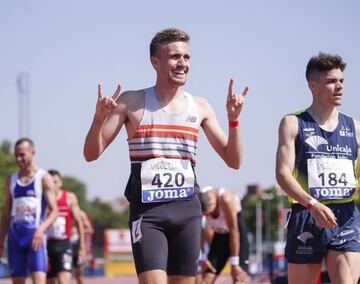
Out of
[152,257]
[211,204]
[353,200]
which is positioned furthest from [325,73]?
[211,204]

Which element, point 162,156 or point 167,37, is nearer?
point 162,156

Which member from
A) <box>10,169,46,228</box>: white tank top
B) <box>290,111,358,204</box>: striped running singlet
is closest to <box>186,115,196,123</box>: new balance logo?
<box>290,111,358,204</box>: striped running singlet

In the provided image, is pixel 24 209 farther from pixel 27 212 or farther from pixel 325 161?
pixel 325 161

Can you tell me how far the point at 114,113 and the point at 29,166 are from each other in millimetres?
5248

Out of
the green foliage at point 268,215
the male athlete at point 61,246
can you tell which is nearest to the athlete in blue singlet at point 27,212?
the male athlete at point 61,246

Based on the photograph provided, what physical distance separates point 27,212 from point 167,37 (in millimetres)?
5682

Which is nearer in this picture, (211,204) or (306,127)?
(306,127)

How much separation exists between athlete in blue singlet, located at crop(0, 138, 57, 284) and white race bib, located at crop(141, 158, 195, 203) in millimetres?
5256

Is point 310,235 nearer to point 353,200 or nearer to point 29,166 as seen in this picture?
point 353,200

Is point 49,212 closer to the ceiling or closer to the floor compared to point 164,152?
closer to the floor

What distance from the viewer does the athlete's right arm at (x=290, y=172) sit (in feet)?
26.5

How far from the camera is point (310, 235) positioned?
851 centimetres

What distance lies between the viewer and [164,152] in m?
7.81

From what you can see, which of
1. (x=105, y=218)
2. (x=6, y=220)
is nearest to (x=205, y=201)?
(x=6, y=220)
